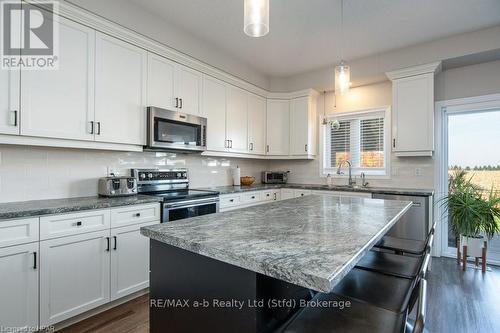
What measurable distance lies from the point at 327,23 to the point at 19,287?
3493 millimetres

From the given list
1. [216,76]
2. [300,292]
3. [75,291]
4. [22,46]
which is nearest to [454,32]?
[216,76]

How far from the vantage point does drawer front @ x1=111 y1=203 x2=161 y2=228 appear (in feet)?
6.96

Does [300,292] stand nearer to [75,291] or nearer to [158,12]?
[75,291]

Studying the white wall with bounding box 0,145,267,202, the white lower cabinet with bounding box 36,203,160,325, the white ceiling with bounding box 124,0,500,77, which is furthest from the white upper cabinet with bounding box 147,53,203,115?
the white lower cabinet with bounding box 36,203,160,325

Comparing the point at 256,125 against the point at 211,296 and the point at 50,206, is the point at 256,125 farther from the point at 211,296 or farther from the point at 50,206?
the point at 211,296

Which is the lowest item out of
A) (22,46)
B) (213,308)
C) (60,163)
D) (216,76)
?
(213,308)

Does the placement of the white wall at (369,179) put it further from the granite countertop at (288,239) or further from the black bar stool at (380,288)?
the black bar stool at (380,288)

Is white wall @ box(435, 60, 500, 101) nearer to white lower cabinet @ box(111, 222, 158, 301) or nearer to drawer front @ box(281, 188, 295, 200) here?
drawer front @ box(281, 188, 295, 200)

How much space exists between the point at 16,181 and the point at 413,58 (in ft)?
14.4

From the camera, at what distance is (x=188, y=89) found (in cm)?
310

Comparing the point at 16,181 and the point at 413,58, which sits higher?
the point at 413,58

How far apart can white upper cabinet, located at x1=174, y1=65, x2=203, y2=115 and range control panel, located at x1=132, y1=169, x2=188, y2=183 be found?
74 centimetres

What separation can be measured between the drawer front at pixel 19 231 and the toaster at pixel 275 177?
3283 mm

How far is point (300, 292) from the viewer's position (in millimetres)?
1080
